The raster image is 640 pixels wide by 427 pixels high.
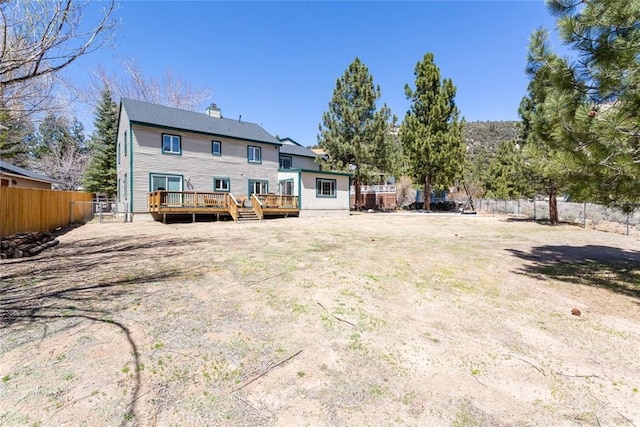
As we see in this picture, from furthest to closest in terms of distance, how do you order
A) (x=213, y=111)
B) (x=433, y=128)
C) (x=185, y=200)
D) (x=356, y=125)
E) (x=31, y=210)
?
(x=356, y=125), (x=433, y=128), (x=213, y=111), (x=185, y=200), (x=31, y=210)

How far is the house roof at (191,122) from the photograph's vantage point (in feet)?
55.7

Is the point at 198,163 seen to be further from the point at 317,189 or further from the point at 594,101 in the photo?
the point at 594,101

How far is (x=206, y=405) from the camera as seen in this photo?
198 cm

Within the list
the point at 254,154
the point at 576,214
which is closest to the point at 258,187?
the point at 254,154

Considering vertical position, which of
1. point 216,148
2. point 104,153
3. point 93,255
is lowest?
point 93,255


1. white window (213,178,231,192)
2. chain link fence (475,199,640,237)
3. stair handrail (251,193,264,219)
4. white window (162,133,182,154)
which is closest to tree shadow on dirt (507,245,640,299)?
chain link fence (475,199,640,237)

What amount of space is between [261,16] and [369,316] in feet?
50.9

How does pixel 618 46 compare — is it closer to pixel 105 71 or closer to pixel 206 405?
pixel 206 405

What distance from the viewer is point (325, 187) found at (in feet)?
70.0

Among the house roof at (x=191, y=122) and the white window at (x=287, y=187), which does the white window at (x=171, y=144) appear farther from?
the white window at (x=287, y=187)

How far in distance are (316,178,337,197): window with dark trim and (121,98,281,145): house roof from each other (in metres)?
4.46

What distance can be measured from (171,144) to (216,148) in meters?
2.69

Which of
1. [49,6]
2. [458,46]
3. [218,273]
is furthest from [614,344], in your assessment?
[458,46]

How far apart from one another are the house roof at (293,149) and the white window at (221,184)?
701 cm
